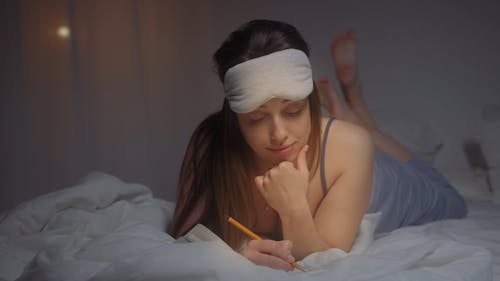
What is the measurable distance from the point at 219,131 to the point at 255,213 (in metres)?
0.21

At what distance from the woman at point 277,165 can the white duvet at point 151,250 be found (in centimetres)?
7

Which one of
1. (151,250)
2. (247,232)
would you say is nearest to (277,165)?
(247,232)

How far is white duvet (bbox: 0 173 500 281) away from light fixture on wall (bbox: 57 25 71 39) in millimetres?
840

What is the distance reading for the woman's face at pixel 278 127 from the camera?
90 centimetres

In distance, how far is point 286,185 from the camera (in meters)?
0.91

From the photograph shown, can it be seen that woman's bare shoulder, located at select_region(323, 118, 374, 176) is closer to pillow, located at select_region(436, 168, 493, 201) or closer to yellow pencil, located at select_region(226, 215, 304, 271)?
yellow pencil, located at select_region(226, 215, 304, 271)

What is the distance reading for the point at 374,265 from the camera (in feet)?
2.68

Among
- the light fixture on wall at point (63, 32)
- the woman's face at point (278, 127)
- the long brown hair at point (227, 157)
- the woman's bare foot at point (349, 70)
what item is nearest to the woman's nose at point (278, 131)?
the woman's face at point (278, 127)

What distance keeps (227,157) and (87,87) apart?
1.05 metres

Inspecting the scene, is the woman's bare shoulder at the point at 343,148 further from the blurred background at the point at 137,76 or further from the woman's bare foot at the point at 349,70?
the blurred background at the point at 137,76

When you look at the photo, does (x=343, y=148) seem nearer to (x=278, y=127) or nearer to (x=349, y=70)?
(x=278, y=127)

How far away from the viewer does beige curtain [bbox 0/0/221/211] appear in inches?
72.5

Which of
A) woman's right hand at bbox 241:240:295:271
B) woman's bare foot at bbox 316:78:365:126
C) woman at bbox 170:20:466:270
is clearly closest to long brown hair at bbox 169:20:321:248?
woman at bbox 170:20:466:270

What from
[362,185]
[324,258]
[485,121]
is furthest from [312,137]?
[485,121]
